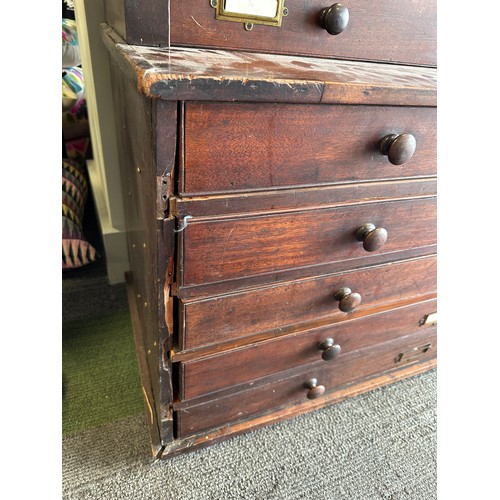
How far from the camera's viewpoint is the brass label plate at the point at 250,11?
0.61 m

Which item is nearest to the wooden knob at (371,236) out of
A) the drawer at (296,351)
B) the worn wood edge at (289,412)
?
the drawer at (296,351)

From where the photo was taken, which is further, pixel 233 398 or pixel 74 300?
pixel 74 300

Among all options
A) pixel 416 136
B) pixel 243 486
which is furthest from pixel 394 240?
pixel 243 486

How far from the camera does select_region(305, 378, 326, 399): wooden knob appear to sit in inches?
35.5

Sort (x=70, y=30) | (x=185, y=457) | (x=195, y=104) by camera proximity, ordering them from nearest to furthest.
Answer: (x=195, y=104)
(x=185, y=457)
(x=70, y=30)

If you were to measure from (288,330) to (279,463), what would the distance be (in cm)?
33

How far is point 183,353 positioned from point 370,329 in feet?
1.38

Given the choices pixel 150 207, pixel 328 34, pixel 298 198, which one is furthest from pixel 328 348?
pixel 328 34

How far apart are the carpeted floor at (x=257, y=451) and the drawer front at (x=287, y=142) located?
2.06 ft

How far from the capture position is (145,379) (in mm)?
971

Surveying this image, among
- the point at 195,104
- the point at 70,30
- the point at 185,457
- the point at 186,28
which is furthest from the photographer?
the point at 70,30

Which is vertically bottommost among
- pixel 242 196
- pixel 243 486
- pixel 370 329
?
A: pixel 243 486

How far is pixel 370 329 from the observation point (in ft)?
2.91

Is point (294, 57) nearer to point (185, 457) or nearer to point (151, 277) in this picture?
point (151, 277)
